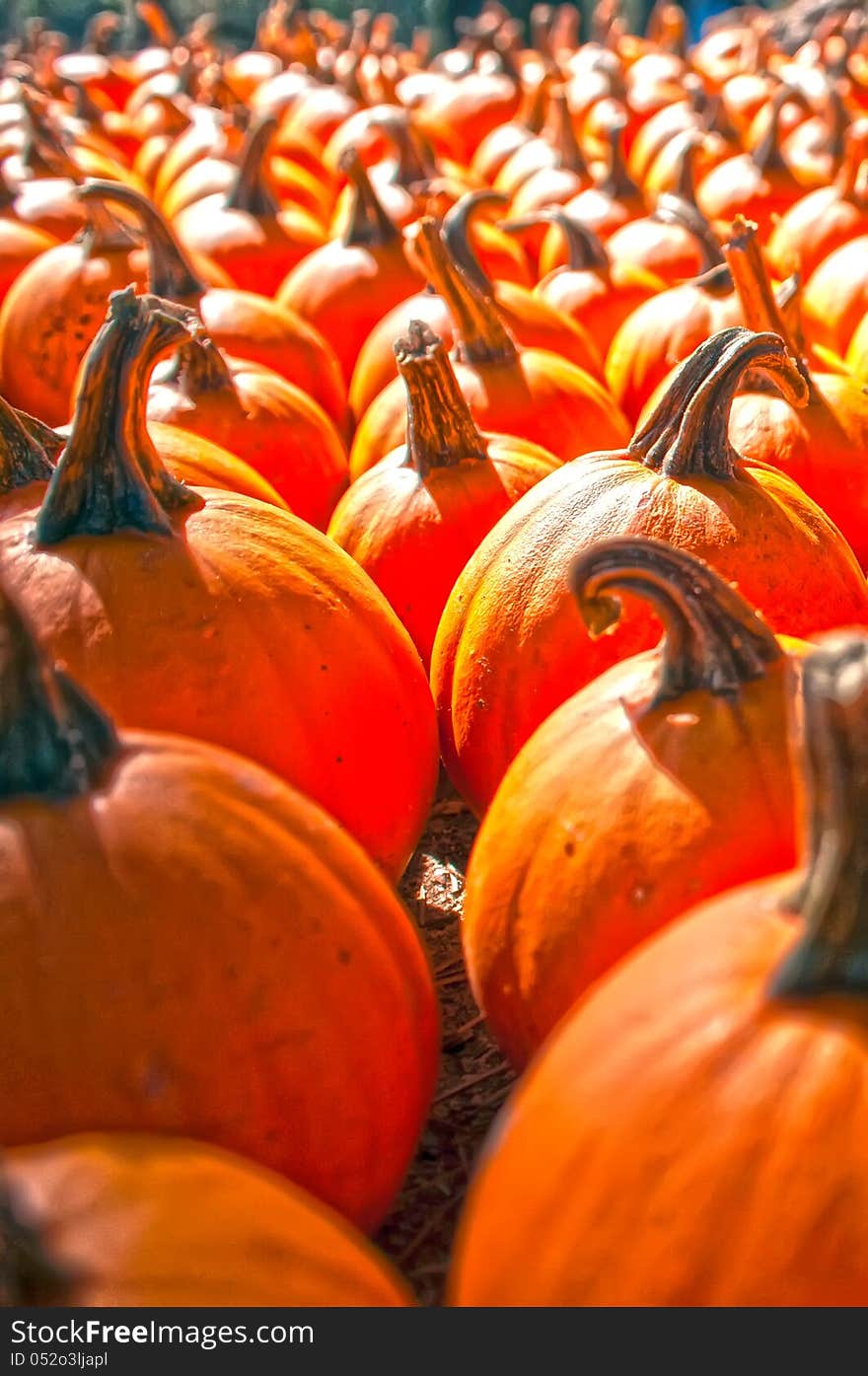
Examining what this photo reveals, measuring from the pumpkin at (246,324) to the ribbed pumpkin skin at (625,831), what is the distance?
1.97 metres

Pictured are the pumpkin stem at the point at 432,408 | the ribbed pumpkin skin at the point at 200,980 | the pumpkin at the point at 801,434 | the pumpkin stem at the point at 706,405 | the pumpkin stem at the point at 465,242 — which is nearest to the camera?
the ribbed pumpkin skin at the point at 200,980

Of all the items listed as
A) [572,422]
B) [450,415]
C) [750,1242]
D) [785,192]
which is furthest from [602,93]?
[750,1242]

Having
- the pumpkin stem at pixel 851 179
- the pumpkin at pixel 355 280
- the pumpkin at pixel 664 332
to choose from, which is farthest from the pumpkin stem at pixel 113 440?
the pumpkin stem at pixel 851 179

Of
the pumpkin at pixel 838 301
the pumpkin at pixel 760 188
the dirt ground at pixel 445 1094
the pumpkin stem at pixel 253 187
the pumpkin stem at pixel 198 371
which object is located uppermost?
the pumpkin stem at pixel 253 187

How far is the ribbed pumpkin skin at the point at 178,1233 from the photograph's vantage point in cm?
85

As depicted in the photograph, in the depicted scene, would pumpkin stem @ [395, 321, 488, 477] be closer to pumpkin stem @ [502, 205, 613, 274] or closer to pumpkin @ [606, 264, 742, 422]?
pumpkin @ [606, 264, 742, 422]

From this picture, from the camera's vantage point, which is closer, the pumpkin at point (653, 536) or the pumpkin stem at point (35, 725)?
the pumpkin stem at point (35, 725)

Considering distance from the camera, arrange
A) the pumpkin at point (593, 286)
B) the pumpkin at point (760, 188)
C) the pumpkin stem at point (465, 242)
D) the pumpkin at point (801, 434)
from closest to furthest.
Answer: the pumpkin at point (801, 434) < the pumpkin stem at point (465, 242) < the pumpkin at point (593, 286) < the pumpkin at point (760, 188)

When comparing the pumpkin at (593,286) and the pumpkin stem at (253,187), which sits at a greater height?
the pumpkin stem at (253,187)

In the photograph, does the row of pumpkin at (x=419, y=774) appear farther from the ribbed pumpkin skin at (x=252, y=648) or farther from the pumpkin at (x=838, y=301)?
the pumpkin at (x=838, y=301)

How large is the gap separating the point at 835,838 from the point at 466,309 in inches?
76.0

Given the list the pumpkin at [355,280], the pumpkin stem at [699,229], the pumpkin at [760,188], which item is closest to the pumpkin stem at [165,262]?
the pumpkin at [355,280]

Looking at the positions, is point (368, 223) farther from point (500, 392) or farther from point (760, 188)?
point (760, 188)

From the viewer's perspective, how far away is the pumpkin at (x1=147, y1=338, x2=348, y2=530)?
2.57 m
